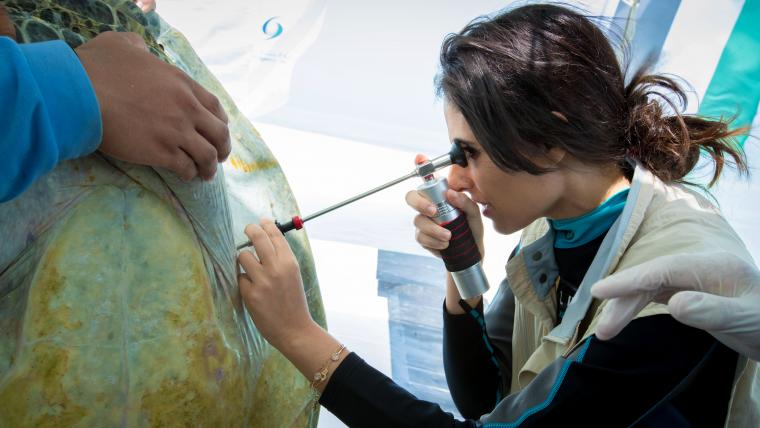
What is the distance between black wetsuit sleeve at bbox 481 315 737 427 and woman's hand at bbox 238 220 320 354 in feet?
1.03

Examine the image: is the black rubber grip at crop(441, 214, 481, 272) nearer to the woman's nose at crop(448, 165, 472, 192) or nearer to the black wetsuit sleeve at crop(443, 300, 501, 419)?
the woman's nose at crop(448, 165, 472, 192)

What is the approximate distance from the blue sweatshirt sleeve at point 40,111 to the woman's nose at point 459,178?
607mm

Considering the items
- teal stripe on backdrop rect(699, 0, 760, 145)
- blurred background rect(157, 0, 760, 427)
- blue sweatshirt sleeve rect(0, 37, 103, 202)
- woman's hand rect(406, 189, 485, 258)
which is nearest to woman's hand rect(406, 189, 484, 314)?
woman's hand rect(406, 189, 485, 258)

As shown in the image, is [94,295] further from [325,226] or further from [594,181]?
[325,226]

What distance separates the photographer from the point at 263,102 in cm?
245

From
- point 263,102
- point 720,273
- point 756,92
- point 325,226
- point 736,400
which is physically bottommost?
point 325,226

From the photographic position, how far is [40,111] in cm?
61

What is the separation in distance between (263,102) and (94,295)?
1720mm

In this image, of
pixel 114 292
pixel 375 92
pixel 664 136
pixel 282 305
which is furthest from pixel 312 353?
pixel 375 92

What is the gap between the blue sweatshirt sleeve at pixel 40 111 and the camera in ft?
1.99

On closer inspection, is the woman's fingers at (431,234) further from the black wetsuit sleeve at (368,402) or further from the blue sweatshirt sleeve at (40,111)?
the blue sweatshirt sleeve at (40,111)

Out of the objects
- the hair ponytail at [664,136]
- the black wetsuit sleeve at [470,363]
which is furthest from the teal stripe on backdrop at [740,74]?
the black wetsuit sleeve at [470,363]

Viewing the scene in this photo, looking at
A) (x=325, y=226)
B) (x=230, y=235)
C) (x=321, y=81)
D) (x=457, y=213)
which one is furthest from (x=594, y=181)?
(x=321, y=81)

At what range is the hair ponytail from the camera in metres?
1.12
